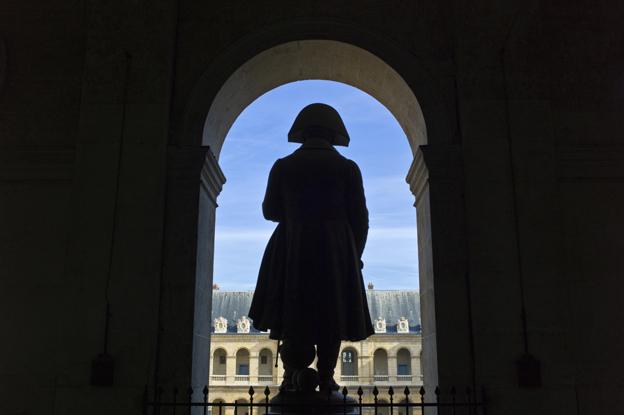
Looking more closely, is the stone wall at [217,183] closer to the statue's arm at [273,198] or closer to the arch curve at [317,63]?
the arch curve at [317,63]

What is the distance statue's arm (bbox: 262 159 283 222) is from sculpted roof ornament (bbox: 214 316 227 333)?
51.7 metres

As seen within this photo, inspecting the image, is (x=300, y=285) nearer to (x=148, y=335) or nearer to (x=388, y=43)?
(x=148, y=335)

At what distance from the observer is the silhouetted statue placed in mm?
6035

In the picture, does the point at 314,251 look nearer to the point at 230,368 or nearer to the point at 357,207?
the point at 357,207

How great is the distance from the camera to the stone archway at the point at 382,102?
293 inches

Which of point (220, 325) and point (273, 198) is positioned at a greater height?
point (220, 325)

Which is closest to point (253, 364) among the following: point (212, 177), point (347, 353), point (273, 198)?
point (347, 353)

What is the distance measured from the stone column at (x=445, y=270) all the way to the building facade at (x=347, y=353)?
152ft

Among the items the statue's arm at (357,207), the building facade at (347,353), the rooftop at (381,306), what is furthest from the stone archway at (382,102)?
the building facade at (347,353)

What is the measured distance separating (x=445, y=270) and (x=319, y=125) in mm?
2205

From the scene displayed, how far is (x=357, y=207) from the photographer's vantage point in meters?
6.55

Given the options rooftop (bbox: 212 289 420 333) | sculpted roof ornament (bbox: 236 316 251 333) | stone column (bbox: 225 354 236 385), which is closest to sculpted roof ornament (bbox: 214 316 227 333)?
rooftop (bbox: 212 289 420 333)

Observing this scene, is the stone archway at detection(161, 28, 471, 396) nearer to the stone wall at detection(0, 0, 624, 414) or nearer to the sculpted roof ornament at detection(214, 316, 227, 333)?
the stone wall at detection(0, 0, 624, 414)

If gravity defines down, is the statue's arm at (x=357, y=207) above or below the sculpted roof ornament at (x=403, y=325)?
below
